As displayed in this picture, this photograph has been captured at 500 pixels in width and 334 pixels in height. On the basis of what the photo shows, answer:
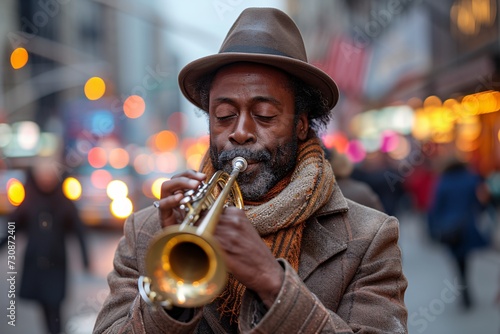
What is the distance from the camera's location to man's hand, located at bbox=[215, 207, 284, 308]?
1.91 m

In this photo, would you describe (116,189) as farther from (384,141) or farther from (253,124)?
(253,124)

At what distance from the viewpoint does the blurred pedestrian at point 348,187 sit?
5.67m

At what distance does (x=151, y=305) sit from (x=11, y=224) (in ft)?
13.5

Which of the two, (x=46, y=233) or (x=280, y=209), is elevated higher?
(x=280, y=209)

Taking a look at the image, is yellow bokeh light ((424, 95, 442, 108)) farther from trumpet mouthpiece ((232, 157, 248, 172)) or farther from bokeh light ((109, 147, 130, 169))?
trumpet mouthpiece ((232, 157, 248, 172))

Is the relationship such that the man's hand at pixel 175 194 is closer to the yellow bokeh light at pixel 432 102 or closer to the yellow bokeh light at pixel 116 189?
the yellow bokeh light at pixel 116 189

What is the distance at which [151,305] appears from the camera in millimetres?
2051

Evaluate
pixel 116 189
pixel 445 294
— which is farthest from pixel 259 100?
pixel 116 189

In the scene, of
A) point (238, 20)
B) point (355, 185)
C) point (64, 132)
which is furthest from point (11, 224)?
point (64, 132)

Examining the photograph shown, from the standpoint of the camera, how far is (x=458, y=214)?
9281 mm

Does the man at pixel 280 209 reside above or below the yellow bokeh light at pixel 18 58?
above

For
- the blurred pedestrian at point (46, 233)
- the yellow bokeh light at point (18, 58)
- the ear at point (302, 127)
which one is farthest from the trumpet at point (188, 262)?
the yellow bokeh light at point (18, 58)

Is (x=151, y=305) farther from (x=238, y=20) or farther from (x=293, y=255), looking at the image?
(x=238, y=20)

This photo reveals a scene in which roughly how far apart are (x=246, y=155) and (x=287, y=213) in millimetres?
275
